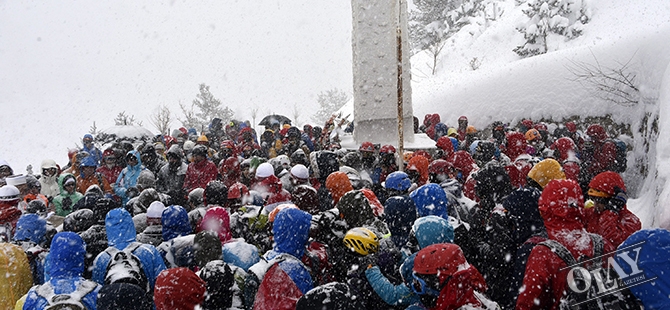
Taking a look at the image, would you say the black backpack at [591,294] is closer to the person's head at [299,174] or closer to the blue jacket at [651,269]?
the blue jacket at [651,269]

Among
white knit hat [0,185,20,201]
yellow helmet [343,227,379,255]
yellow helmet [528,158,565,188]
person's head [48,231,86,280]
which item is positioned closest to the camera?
yellow helmet [343,227,379,255]

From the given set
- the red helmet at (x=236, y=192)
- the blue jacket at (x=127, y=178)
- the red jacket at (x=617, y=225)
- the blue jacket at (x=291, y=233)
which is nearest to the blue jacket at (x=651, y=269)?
the red jacket at (x=617, y=225)

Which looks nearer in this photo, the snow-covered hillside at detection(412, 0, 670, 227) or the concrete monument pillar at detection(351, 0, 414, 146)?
the snow-covered hillside at detection(412, 0, 670, 227)

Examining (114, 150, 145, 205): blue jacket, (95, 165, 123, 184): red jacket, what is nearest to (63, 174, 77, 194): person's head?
(114, 150, 145, 205): blue jacket

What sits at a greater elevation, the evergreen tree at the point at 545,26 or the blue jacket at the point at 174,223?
the evergreen tree at the point at 545,26

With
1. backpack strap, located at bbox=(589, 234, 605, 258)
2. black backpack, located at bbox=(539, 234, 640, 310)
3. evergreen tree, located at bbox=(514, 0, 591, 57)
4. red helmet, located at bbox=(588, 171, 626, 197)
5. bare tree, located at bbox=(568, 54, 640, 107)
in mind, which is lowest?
black backpack, located at bbox=(539, 234, 640, 310)

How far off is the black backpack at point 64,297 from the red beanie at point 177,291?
2.14 ft

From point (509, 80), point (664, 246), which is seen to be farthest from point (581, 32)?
point (664, 246)

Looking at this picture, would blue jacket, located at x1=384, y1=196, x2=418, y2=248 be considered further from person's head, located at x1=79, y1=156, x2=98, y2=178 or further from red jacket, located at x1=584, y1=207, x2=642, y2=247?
person's head, located at x1=79, y1=156, x2=98, y2=178

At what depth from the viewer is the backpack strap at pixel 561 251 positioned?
98.7 inches

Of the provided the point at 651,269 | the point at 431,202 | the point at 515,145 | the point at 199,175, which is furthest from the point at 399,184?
the point at 515,145

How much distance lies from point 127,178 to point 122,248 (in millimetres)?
3557

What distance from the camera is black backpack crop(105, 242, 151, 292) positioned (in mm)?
3119

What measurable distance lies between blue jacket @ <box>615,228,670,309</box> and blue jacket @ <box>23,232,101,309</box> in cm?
314
